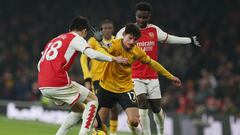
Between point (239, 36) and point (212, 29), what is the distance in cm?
134

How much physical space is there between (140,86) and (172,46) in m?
11.1

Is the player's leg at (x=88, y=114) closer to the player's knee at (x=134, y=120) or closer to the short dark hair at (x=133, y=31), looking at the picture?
the player's knee at (x=134, y=120)

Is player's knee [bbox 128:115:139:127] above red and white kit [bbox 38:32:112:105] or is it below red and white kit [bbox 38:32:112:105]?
below

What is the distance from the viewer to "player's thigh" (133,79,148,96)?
12.3 m

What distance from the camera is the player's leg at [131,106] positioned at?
36.8 ft

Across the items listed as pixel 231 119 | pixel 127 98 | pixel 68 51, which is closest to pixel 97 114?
pixel 127 98

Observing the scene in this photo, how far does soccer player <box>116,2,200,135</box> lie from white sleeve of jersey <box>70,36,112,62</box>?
2132 millimetres

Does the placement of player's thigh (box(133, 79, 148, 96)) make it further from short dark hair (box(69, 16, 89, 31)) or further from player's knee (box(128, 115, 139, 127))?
short dark hair (box(69, 16, 89, 31))

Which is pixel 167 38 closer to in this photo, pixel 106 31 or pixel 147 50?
pixel 147 50

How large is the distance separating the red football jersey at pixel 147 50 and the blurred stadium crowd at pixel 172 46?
5976 millimetres

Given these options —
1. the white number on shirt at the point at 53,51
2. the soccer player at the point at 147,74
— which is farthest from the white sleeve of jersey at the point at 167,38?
the white number on shirt at the point at 53,51

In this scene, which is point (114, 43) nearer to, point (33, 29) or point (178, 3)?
point (178, 3)

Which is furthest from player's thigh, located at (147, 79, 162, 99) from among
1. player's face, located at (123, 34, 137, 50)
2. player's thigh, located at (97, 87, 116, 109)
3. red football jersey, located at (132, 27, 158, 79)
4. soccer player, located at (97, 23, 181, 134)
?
player's face, located at (123, 34, 137, 50)

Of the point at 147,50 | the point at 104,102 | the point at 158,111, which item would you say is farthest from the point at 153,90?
the point at 104,102
